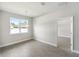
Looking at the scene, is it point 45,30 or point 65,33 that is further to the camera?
point 45,30

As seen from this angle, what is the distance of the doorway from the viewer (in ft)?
11.3

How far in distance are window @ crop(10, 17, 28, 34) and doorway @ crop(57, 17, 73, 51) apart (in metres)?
3.02

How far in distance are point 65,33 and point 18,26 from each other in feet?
11.4

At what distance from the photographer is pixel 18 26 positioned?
17.7 ft

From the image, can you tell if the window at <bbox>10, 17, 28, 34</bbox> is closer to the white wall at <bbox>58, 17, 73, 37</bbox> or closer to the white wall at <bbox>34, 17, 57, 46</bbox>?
the white wall at <bbox>34, 17, 57, 46</bbox>

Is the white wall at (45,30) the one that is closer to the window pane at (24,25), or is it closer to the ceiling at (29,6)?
the window pane at (24,25)

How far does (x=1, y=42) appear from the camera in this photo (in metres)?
4.15

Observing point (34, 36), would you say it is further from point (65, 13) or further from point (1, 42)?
point (65, 13)

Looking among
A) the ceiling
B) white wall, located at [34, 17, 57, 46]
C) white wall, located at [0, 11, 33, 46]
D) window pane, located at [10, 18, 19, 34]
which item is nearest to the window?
window pane, located at [10, 18, 19, 34]

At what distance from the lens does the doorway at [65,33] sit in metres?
3.46

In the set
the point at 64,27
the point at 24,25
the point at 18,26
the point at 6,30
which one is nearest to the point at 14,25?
the point at 18,26

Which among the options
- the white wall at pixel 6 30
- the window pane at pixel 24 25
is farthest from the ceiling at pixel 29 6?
the window pane at pixel 24 25

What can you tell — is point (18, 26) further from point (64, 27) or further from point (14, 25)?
point (64, 27)

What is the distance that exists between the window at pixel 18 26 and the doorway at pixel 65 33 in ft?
9.89
